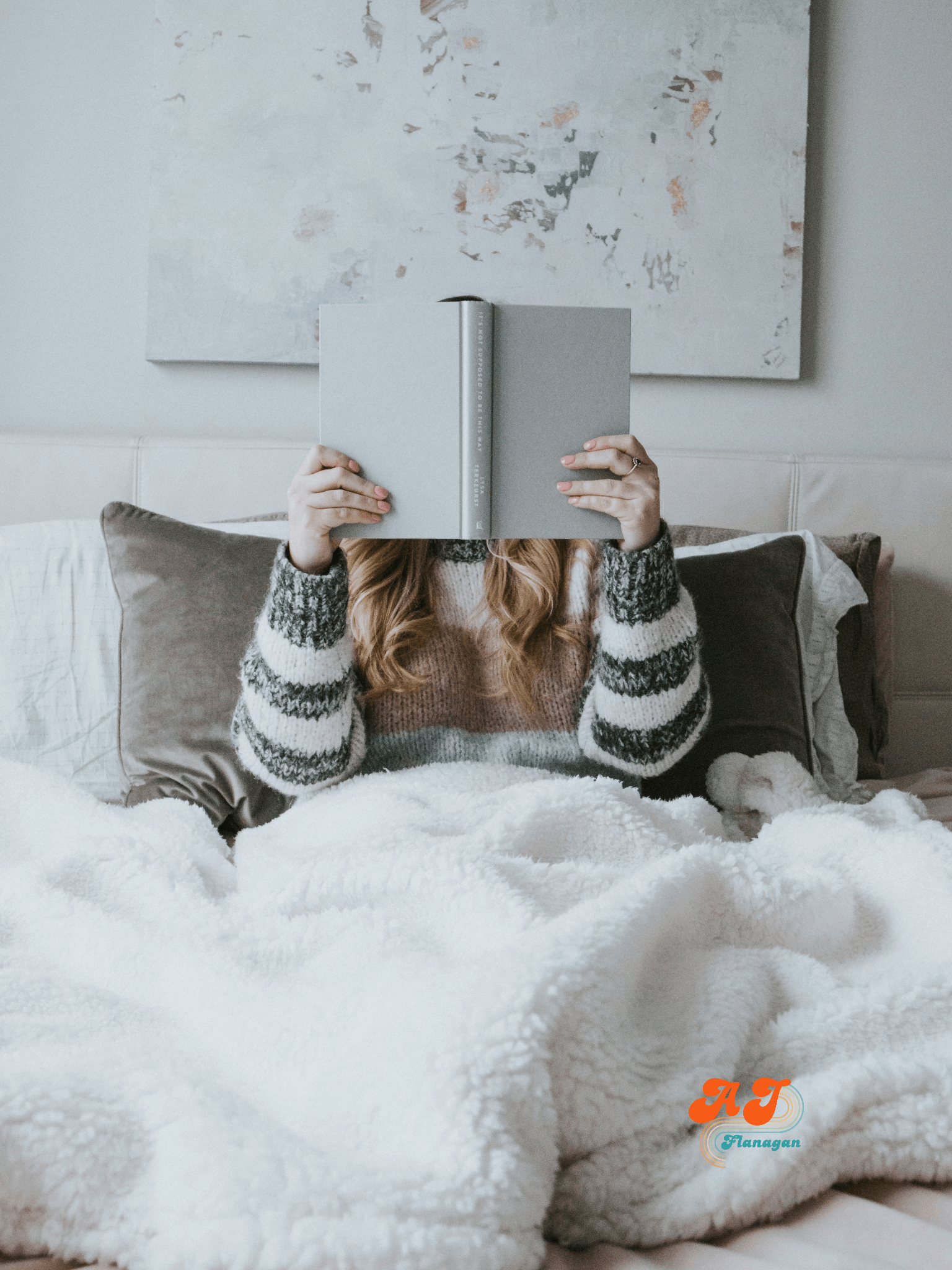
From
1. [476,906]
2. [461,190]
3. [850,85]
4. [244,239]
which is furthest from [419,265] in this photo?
[476,906]

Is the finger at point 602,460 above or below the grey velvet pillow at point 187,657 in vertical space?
above

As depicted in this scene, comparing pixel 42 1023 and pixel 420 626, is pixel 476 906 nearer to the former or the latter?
pixel 42 1023

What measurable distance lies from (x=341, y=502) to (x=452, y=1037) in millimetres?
567

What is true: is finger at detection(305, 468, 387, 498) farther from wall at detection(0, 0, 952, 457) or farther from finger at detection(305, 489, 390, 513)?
wall at detection(0, 0, 952, 457)

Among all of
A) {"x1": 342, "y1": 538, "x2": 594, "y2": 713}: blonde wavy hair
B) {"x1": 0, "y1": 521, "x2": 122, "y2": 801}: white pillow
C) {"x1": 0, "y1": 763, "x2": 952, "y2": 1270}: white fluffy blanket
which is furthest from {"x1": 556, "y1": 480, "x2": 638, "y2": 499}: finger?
{"x1": 0, "y1": 521, "x2": 122, "y2": 801}: white pillow

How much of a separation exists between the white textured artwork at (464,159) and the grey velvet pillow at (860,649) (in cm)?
51

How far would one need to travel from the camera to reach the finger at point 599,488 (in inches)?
36.6

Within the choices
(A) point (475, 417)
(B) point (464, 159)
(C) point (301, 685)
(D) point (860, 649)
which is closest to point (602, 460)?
(A) point (475, 417)

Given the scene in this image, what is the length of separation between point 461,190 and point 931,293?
0.87m

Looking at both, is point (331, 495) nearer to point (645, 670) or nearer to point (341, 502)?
point (341, 502)

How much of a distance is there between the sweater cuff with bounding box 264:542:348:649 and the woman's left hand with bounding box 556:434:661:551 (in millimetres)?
243

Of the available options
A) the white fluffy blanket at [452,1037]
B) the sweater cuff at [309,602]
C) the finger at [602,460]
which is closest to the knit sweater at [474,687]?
the sweater cuff at [309,602]

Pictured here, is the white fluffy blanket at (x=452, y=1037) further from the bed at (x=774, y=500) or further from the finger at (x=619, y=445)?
the bed at (x=774, y=500)

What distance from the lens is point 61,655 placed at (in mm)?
1282
